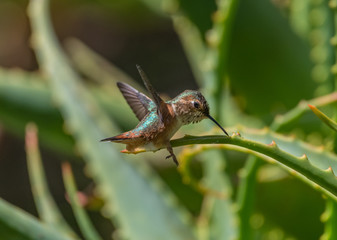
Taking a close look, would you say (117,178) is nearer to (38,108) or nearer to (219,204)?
(219,204)

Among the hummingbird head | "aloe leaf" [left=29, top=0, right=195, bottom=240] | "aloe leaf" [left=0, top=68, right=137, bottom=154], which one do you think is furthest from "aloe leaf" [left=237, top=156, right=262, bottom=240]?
"aloe leaf" [left=0, top=68, right=137, bottom=154]

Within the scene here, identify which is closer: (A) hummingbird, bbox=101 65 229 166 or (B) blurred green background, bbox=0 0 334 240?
(A) hummingbird, bbox=101 65 229 166

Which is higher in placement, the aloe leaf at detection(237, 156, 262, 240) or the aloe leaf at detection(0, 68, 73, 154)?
the aloe leaf at detection(0, 68, 73, 154)

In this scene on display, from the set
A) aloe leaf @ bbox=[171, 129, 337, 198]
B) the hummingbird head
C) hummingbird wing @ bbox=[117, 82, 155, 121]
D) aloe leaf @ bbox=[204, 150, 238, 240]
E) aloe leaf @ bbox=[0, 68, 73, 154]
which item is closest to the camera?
aloe leaf @ bbox=[171, 129, 337, 198]

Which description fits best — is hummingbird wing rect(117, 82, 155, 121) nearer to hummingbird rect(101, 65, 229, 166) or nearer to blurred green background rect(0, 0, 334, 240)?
hummingbird rect(101, 65, 229, 166)

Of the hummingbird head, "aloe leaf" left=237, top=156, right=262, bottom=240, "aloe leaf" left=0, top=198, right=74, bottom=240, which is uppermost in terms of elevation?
the hummingbird head

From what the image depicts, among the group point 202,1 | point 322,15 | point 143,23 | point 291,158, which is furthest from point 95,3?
point 291,158

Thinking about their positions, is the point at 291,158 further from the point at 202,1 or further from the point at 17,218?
the point at 202,1
